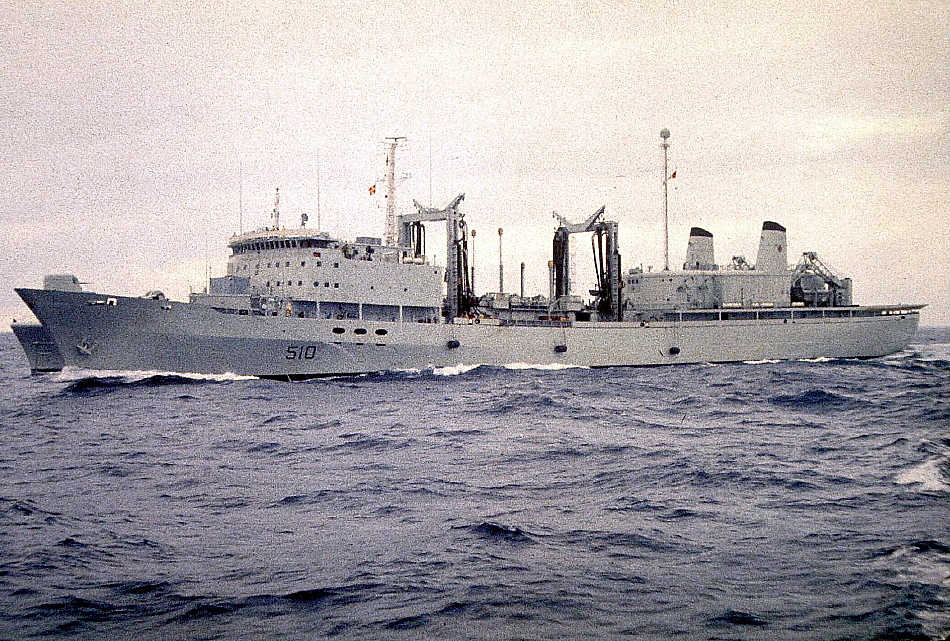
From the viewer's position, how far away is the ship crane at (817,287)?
48969mm

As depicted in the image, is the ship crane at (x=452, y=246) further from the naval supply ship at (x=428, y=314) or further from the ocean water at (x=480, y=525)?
the ocean water at (x=480, y=525)

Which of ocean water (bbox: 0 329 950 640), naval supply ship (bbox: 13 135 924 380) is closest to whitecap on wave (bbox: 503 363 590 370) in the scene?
naval supply ship (bbox: 13 135 924 380)

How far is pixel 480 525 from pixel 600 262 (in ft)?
126

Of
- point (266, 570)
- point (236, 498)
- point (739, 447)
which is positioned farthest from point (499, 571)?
point (739, 447)

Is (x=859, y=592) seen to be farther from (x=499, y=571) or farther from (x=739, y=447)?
(x=739, y=447)

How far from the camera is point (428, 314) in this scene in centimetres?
3766

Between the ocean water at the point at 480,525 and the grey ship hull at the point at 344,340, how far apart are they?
8208 millimetres

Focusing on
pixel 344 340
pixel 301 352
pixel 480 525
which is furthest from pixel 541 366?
pixel 480 525

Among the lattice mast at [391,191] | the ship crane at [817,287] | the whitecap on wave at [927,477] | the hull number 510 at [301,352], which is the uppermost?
the lattice mast at [391,191]

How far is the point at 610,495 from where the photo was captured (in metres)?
11.9

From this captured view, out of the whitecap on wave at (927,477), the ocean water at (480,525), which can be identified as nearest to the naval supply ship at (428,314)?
the ocean water at (480,525)

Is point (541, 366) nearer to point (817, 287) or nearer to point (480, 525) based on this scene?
point (817, 287)

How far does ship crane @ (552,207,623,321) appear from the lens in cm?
4581

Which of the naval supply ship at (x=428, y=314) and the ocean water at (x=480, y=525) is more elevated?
the naval supply ship at (x=428, y=314)
